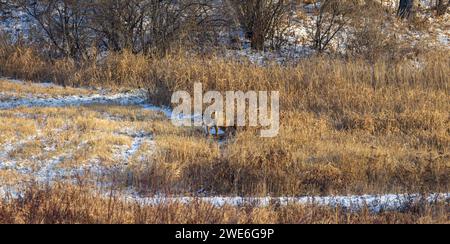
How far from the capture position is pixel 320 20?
16.4 m

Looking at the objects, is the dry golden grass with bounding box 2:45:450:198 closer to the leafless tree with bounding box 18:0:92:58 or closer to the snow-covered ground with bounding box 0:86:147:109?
the snow-covered ground with bounding box 0:86:147:109

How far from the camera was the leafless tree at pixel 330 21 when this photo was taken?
16109mm

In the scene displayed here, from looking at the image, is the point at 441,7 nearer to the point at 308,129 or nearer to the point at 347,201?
the point at 308,129

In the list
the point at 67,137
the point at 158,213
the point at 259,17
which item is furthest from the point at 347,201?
the point at 259,17

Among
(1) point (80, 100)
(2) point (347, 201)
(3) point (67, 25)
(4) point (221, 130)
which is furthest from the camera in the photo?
(3) point (67, 25)

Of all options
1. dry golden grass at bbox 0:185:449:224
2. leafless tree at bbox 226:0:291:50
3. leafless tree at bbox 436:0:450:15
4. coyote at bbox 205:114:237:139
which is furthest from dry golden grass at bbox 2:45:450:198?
leafless tree at bbox 436:0:450:15

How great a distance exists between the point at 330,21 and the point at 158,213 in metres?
12.5

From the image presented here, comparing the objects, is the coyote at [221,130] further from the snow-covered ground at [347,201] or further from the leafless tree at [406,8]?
the leafless tree at [406,8]

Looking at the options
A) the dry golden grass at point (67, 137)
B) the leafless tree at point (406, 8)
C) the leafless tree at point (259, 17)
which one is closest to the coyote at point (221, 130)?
the dry golden grass at point (67, 137)

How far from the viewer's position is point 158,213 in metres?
5.01

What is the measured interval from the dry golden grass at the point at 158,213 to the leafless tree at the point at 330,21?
1078 centimetres

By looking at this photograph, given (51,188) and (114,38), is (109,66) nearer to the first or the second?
(114,38)

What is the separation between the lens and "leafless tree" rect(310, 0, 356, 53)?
52.9 feet
